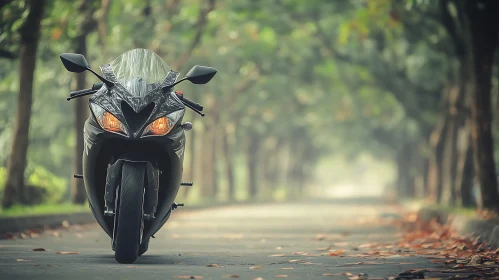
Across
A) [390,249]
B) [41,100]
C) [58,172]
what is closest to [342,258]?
[390,249]

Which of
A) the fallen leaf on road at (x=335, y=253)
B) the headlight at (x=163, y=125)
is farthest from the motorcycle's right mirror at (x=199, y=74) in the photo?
the fallen leaf on road at (x=335, y=253)

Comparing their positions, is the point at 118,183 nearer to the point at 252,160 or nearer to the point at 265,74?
the point at 265,74

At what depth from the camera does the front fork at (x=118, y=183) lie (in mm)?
10336

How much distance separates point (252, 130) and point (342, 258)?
4301cm

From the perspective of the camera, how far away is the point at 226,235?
18250mm

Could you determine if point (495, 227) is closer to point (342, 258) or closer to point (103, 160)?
point (342, 258)

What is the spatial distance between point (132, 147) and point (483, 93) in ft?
40.0

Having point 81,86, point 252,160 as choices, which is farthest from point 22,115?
point 252,160

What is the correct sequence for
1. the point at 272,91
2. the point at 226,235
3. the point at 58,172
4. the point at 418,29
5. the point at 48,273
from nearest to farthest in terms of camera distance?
the point at 48,273 < the point at 226,235 < the point at 418,29 < the point at 272,91 < the point at 58,172

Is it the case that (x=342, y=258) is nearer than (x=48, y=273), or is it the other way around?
(x=48, y=273)

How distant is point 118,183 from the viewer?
34.1ft

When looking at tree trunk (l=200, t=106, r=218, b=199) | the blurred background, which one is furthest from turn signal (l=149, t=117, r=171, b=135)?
tree trunk (l=200, t=106, r=218, b=199)

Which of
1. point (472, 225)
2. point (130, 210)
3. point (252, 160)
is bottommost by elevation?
point (130, 210)

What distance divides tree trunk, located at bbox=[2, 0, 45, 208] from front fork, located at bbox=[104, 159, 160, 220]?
36.0ft
